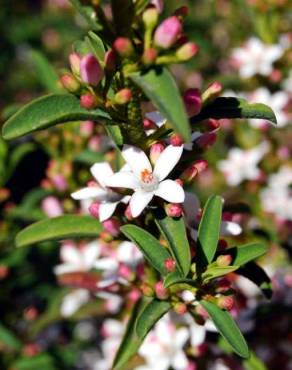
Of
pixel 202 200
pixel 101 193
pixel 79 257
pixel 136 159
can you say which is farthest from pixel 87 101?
pixel 202 200

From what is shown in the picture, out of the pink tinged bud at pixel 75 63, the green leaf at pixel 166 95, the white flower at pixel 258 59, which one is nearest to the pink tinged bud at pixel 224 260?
the green leaf at pixel 166 95

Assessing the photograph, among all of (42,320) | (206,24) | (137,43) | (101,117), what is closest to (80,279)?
(42,320)

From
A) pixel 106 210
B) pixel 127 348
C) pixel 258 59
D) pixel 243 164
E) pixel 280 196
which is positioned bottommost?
pixel 280 196

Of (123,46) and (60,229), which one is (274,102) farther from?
(123,46)

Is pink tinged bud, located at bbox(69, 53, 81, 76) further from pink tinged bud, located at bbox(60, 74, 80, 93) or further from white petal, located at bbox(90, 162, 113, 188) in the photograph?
white petal, located at bbox(90, 162, 113, 188)

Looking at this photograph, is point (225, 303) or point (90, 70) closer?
point (90, 70)

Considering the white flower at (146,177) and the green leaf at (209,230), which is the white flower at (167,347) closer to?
the green leaf at (209,230)

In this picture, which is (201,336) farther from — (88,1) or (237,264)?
(88,1)
